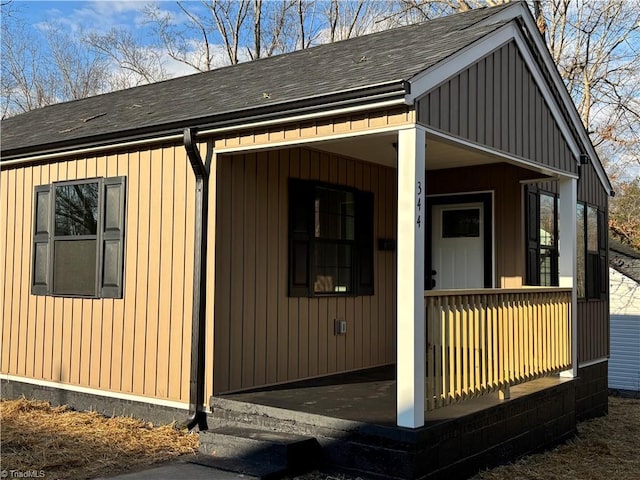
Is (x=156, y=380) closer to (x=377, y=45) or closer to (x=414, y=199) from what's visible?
(x=414, y=199)

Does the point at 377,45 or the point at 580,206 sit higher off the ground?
the point at 377,45

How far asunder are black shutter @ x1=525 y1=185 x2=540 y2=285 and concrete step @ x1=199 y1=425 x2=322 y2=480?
3.85 m

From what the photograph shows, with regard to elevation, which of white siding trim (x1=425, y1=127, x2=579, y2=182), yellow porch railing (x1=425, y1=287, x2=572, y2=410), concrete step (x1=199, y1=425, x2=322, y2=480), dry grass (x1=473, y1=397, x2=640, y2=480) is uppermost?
white siding trim (x1=425, y1=127, x2=579, y2=182)

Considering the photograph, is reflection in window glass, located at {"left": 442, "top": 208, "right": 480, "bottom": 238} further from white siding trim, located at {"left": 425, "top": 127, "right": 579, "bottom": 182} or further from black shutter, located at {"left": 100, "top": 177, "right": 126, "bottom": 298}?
black shutter, located at {"left": 100, "top": 177, "right": 126, "bottom": 298}

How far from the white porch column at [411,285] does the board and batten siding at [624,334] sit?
741 centimetres

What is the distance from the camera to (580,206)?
8602 millimetres

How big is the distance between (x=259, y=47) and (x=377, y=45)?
16.4m

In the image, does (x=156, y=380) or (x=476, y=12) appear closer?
(x=156, y=380)

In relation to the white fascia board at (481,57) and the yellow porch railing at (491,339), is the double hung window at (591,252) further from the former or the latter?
the yellow porch railing at (491,339)

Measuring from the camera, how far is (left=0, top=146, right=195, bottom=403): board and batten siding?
5.93 m

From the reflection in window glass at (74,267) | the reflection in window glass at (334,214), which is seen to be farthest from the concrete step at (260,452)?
the reflection in window glass at (334,214)

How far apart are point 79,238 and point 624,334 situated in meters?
8.67

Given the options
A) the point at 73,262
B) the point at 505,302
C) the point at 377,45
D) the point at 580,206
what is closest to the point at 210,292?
the point at 73,262

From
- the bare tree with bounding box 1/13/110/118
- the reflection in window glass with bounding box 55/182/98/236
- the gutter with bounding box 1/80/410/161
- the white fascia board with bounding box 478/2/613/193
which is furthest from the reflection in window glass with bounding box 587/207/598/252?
the bare tree with bounding box 1/13/110/118
